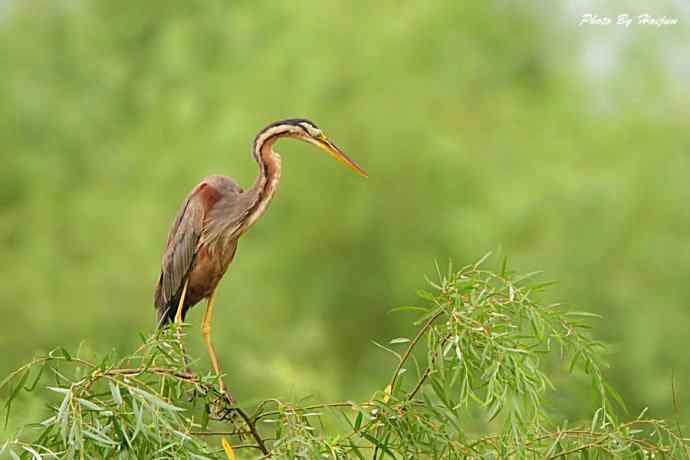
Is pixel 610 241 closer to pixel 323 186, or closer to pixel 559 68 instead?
pixel 323 186

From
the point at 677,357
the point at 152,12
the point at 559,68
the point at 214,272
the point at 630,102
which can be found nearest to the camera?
the point at 214,272

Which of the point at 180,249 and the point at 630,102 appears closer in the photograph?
the point at 180,249

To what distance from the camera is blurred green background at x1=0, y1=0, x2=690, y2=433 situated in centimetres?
1030

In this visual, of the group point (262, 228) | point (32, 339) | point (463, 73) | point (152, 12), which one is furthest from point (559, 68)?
point (152, 12)

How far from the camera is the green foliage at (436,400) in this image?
7.95 feet

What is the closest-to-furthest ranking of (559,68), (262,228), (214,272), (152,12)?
(214,272) → (262,228) → (559,68) → (152,12)

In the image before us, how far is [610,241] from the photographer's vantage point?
34.2ft

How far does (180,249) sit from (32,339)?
289 inches

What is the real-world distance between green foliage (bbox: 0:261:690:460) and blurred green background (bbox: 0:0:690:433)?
5815 mm

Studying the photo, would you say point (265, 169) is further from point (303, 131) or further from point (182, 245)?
point (182, 245)

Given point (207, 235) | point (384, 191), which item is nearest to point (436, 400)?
point (207, 235)

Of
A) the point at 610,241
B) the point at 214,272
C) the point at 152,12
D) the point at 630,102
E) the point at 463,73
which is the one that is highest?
the point at 152,12

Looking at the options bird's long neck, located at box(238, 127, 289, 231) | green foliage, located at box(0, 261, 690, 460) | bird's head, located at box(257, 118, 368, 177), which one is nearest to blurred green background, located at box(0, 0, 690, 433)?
bird's long neck, located at box(238, 127, 289, 231)

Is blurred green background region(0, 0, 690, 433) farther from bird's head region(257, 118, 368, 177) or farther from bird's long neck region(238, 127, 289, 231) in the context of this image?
bird's head region(257, 118, 368, 177)
